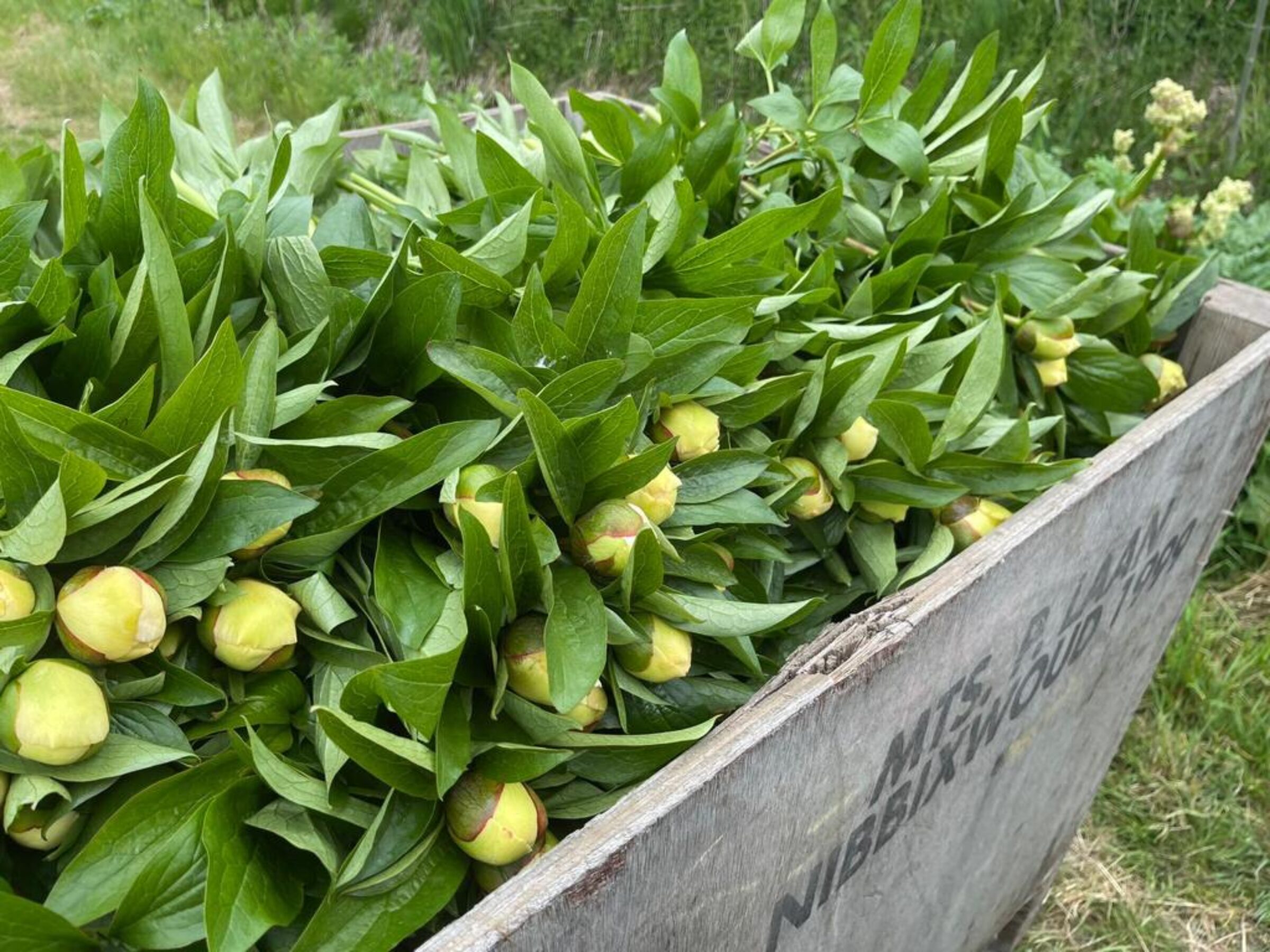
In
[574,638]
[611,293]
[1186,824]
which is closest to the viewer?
[574,638]

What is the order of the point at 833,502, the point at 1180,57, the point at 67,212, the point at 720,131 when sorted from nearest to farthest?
the point at 67,212
the point at 833,502
the point at 720,131
the point at 1180,57

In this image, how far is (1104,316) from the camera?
3.84 feet

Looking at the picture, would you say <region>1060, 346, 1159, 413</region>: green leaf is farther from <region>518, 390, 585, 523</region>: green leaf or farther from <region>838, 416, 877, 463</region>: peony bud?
<region>518, 390, 585, 523</region>: green leaf

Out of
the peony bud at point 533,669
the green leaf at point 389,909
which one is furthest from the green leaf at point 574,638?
the green leaf at point 389,909

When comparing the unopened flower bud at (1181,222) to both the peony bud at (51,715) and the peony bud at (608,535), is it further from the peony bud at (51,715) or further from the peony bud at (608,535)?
the peony bud at (51,715)

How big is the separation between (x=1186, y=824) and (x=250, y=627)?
65.3 inches

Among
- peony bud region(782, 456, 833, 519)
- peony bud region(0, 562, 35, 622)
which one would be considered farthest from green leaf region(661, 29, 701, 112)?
peony bud region(0, 562, 35, 622)

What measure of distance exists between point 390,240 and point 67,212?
0.27 metres

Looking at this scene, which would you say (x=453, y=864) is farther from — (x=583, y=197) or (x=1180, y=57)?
(x=1180, y=57)

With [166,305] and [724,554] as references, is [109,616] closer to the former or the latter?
[166,305]

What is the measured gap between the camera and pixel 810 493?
0.82 m

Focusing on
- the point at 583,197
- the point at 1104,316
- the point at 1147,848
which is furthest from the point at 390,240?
the point at 1147,848

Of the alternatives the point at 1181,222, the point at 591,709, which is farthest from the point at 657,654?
the point at 1181,222

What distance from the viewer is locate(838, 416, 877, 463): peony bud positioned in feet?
2.81
